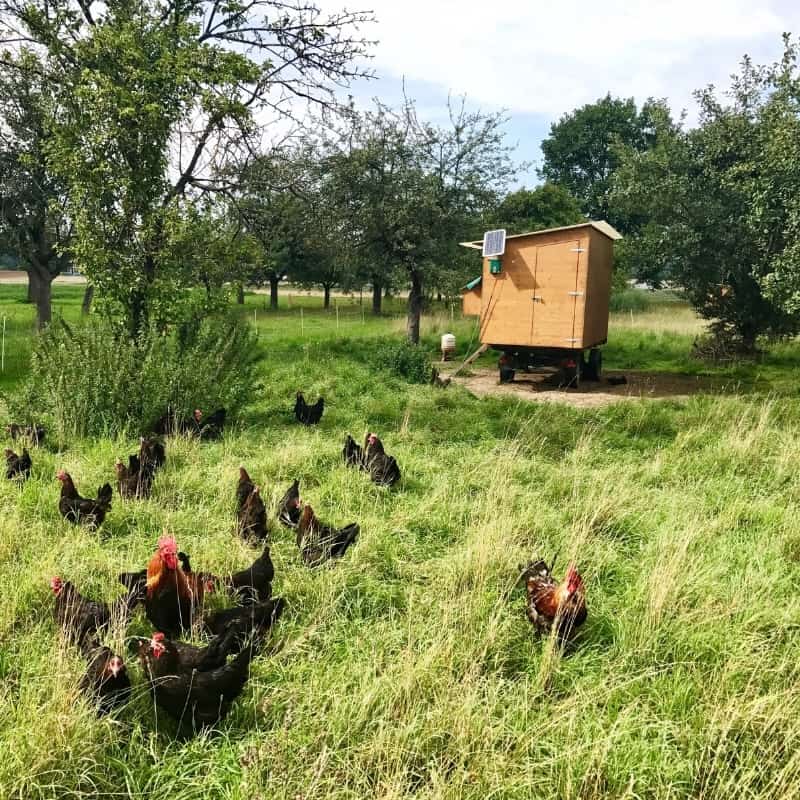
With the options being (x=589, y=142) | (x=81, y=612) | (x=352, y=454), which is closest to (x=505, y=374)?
(x=352, y=454)

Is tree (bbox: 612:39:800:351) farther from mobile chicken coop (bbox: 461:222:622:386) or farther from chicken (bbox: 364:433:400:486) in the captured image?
chicken (bbox: 364:433:400:486)

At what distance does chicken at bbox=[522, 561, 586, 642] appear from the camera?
2.99 m

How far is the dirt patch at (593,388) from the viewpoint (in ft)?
36.3

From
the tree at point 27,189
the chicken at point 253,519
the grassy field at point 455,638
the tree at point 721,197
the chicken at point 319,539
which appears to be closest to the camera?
the grassy field at point 455,638

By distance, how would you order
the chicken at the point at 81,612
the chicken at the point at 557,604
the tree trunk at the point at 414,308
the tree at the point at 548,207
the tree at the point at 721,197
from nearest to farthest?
the chicken at the point at 81,612 → the chicken at the point at 557,604 → the tree at the point at 721,197 → the tree trunk at the point at 414,308 → the tree at the point at 548,207

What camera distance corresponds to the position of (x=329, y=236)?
15656mm

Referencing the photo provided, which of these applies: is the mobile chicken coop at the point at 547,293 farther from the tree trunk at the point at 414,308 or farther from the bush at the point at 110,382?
the bush at the point at 110,382

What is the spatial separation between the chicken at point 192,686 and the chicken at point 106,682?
0.11 metres

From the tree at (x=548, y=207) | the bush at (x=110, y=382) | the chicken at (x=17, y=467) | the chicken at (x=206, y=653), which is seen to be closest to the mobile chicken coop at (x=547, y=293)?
the bush at (x=110, y=382)

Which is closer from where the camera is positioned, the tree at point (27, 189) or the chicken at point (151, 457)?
Answer: the chicken at point (151, 457)

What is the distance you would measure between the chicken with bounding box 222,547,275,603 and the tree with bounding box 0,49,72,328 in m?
13.1

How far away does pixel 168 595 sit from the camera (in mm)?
3018

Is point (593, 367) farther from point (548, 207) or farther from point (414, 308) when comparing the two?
point (548, 207)

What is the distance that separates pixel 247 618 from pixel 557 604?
1.55m
